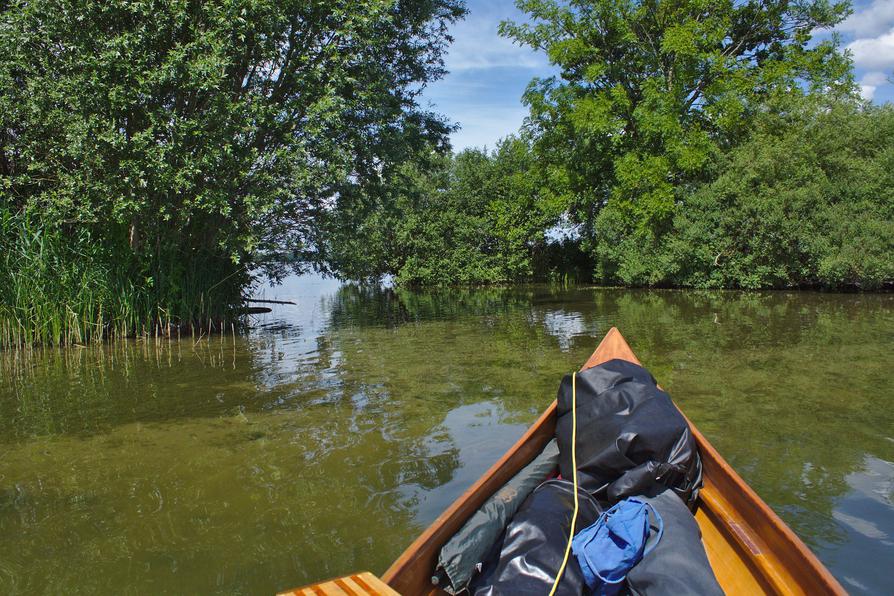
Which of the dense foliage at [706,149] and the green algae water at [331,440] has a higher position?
the dense foliage at [706,149]

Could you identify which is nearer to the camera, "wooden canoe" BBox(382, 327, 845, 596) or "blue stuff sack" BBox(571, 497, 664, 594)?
"wooden canoe" BBox(382, 327, 845, 596)

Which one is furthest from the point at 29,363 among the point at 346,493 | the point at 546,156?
the point at 546,156

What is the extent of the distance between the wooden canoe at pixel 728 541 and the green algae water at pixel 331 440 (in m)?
0.53

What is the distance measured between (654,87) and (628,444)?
2092 cm

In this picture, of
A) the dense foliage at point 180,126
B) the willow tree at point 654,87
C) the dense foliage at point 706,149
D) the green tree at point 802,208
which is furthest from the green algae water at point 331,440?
the willow tree at point 654,87

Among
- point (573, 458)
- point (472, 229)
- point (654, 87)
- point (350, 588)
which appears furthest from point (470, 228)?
point (350, 588)

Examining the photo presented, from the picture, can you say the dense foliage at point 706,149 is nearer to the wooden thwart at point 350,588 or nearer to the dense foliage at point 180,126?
the dense foliage at point 180,126

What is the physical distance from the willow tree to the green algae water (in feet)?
37.7

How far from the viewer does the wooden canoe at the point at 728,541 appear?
7.88 feet

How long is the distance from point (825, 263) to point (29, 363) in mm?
19364

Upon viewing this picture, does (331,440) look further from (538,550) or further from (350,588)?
(350,588)

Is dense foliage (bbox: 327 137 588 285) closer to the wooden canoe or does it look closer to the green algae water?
the green algae water

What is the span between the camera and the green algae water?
133 inches

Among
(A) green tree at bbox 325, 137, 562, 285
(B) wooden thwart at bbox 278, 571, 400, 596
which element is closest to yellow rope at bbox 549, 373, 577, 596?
(B) wooden thwart at bbox 278, 571, 400, 596
